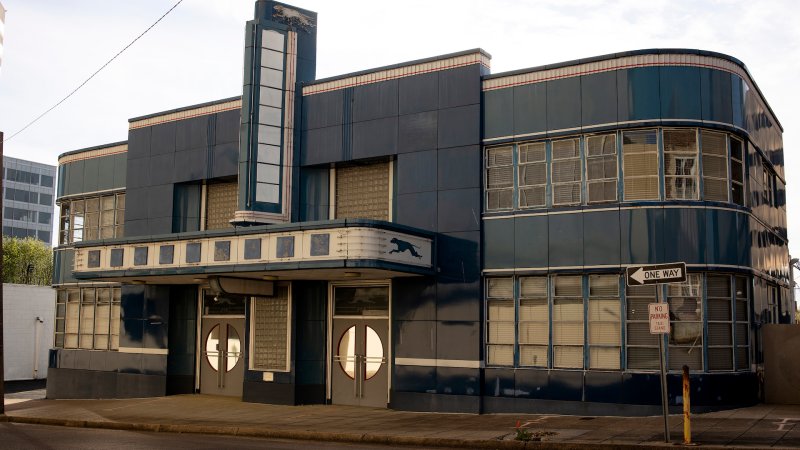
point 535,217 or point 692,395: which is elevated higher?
point 535,217

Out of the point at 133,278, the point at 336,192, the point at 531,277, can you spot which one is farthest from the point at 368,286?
the point at 133,278

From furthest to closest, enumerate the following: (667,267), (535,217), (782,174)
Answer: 1. (782,174)
2. (535,217)
3. (667,267)

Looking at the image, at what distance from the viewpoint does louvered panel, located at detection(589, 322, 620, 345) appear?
60.8 feet

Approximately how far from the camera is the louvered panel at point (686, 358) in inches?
708

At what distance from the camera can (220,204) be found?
993 inches

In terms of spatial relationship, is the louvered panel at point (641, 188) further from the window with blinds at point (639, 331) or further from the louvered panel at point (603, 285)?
the window with blinds at point (639, 331)

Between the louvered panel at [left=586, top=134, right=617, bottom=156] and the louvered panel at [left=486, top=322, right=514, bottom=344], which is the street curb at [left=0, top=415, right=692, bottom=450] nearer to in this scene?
the louvered panel at [left=486, top=322, right=514, bottom=344]

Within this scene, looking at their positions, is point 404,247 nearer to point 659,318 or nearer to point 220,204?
point 659,318

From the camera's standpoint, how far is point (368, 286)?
72.2 ft

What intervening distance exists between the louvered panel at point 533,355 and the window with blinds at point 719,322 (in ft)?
11.5

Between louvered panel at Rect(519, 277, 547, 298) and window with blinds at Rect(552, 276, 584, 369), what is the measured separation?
0.29 meters

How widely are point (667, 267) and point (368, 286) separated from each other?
979 centimetres

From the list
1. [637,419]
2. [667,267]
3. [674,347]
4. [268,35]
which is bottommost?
[637,419]

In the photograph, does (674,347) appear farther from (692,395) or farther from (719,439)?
(719,439)
